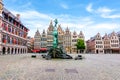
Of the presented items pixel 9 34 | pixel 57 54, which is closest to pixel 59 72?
pixel 57 54

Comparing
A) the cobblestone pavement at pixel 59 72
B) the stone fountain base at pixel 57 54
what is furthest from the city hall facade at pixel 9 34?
the cobblestone pavement at pixel 59 72

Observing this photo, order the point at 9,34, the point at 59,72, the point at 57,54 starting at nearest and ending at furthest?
the point at 59,72, the point at 57,54, the point at 9,34

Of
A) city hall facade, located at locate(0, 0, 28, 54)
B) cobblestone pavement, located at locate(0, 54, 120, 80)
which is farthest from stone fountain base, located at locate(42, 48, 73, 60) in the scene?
city hall facade, located at locate(0, 0, 28, 54)

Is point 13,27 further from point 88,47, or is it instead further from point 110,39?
point 88,47

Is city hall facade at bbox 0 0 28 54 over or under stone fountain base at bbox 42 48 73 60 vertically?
over

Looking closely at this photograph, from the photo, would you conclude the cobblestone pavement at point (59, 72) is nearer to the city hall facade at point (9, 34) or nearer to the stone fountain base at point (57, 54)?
the stone fountain base at point (57, 54)

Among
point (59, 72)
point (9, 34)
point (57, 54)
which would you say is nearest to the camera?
point (59, 72)

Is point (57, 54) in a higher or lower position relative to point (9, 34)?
lower

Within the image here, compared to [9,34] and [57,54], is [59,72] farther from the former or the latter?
[9,34]

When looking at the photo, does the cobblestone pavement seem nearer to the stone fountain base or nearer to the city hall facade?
the stone fountain base

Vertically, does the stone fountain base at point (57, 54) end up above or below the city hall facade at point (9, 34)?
below

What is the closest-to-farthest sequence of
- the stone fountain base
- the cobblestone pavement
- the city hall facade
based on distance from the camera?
1. the cobblestone pavement
2. the stone fountain base
3. the city hall facade

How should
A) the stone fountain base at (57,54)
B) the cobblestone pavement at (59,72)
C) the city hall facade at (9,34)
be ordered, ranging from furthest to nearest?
1. the city hall facade at (9,34)
2. the stone fountain base at (57,54)
3. the cobblestone pavement at (59,72)

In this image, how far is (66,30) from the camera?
118 m
